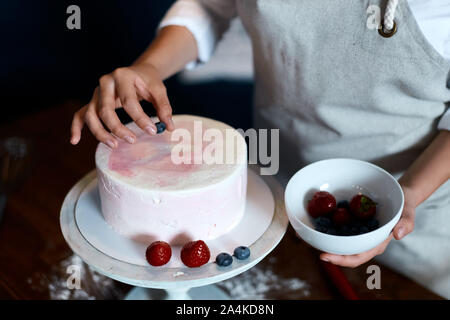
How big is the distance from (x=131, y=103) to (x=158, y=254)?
11.6 inches

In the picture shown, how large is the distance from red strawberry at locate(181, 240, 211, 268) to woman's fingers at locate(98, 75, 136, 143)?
226mm

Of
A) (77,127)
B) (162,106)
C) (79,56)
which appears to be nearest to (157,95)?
(162,106)

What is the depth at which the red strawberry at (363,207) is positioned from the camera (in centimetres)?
92

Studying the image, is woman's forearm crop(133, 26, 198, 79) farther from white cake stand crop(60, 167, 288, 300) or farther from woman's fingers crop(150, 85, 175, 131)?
white cake stand crop(60, 167, 288, 300)

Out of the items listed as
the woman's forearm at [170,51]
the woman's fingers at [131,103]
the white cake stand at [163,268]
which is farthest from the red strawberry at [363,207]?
the woman's forearm at [170,51]

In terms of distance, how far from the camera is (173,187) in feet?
2.84

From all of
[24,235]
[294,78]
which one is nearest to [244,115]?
[294,78]

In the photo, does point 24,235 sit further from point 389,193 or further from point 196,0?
point 389,193

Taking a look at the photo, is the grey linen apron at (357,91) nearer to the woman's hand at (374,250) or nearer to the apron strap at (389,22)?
the apron strap at (389,22)

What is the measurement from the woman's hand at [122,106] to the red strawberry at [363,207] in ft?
1.27

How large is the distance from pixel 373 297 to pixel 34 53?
1.57 meters

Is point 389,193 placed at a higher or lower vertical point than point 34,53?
higher

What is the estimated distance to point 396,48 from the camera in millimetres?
933

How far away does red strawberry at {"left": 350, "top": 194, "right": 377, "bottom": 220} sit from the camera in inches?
36.1
